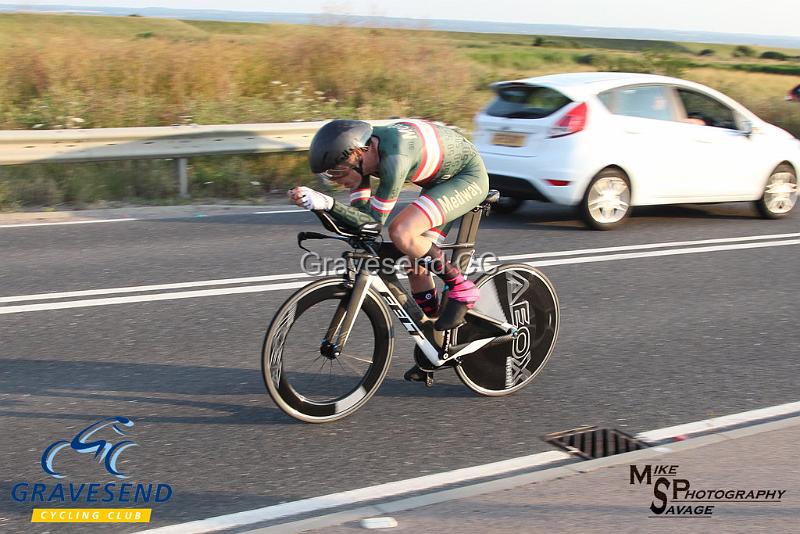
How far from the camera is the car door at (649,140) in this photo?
10859 mm

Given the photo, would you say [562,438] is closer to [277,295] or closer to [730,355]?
[730,355]

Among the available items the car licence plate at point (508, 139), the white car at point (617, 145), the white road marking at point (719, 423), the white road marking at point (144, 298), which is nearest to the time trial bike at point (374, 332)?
the white road marking at point (719, 423)

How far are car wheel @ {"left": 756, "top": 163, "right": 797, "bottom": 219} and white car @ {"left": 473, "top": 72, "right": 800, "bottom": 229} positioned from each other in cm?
5

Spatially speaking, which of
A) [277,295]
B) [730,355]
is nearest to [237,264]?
[277,295]

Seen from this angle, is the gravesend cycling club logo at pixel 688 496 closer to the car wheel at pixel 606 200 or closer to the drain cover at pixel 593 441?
the drain cover at pixel 593 441

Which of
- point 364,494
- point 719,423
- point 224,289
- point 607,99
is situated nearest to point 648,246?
point 607,99

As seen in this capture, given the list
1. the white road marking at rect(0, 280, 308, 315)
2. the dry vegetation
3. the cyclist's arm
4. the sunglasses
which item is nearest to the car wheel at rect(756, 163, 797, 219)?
the dry vegetation

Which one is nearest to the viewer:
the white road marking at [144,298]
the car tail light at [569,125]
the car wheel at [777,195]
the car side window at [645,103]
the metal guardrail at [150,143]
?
the white road marking at [144,298]

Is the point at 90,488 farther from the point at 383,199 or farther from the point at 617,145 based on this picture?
the point at 617,145

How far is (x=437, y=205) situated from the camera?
16.9ft

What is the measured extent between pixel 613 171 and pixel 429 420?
6.18 m

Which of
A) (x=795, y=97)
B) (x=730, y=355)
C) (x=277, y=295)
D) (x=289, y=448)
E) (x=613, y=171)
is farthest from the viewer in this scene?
(x=795, y=97)

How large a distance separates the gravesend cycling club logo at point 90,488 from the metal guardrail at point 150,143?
7426mm

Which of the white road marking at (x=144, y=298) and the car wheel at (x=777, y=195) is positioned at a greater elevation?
the car wheel at (x=777, y=195)
